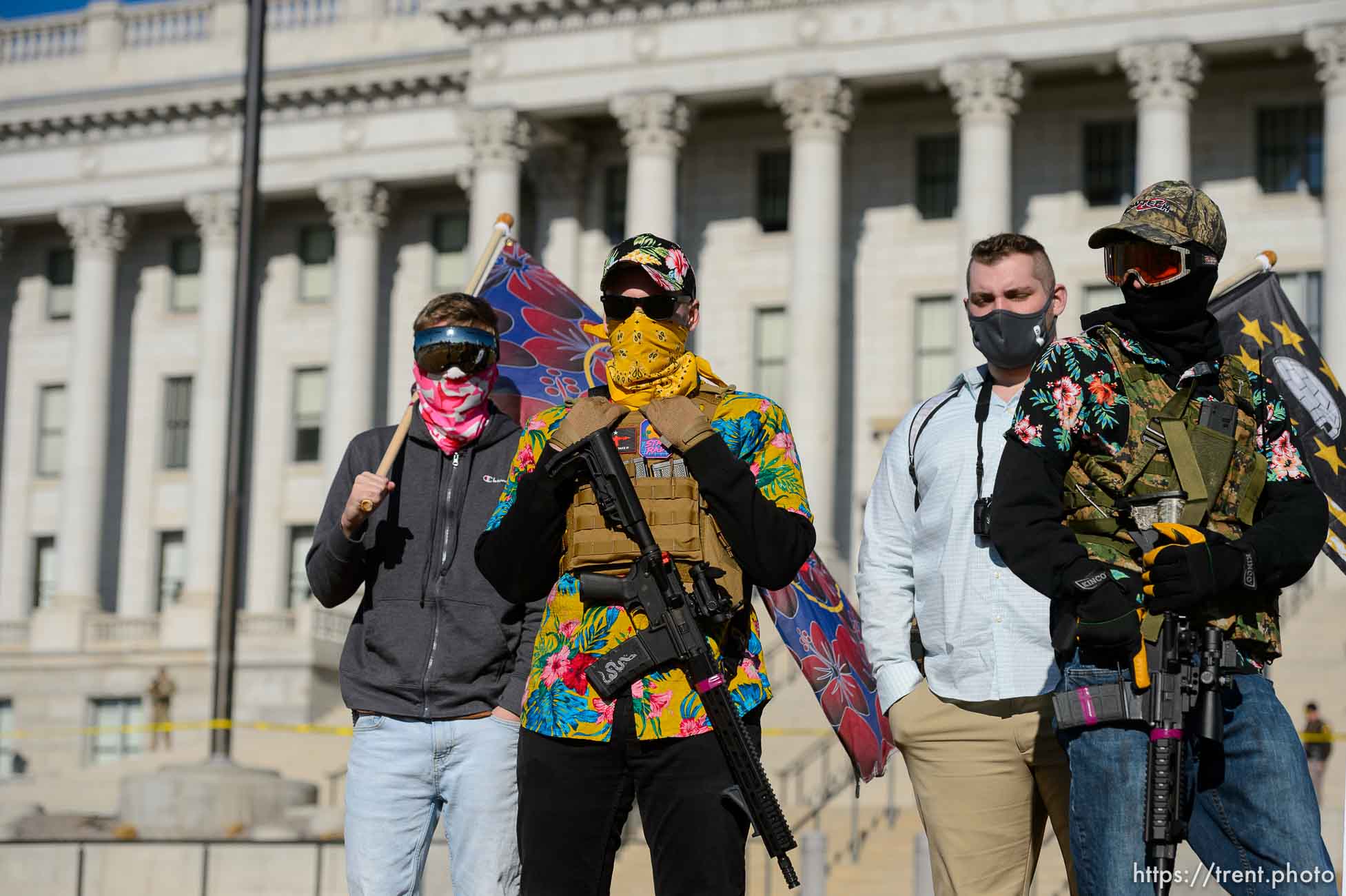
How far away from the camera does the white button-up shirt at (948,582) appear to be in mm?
6406

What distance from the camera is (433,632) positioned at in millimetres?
6570

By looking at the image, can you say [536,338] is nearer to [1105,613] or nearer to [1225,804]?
[1105,613]

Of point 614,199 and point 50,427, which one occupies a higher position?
point 614,199

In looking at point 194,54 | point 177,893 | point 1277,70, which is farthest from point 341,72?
point 177,893

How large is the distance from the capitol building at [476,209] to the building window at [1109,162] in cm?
7

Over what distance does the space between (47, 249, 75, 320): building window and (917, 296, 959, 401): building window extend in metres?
22.8

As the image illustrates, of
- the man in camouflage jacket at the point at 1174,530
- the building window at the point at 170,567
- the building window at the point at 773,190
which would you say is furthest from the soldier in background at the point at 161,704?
the man in camouflage jacket at the point at 1174,530

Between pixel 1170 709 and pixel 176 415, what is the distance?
45.0m

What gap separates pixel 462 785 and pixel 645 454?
1573 millimetres

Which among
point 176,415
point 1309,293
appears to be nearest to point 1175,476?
point 1309,293

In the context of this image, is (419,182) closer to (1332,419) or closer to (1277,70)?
(1277,70)

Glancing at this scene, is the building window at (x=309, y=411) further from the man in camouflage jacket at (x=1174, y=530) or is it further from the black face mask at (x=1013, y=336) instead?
the man in camouflage jacket at (x=1174, y=530)

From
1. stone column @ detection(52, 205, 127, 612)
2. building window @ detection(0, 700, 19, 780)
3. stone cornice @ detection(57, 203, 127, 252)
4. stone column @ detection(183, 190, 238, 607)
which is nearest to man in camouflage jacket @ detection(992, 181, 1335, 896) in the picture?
building window @ detection(0, 700, 19, 780)

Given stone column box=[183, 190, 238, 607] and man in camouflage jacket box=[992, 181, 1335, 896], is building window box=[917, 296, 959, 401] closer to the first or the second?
stone column box=[183, 190, 238, 607]
